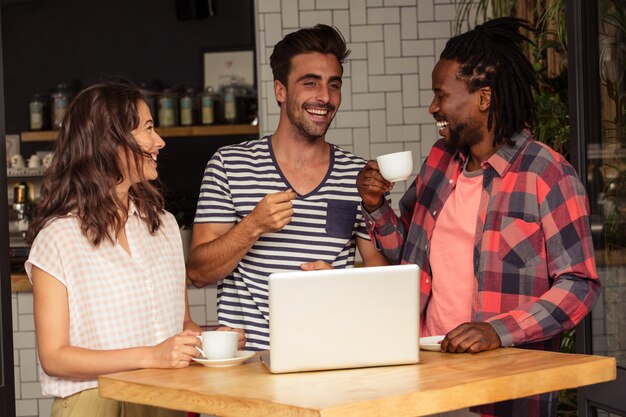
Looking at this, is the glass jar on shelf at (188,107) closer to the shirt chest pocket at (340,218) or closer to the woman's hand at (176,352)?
the shirt chest pocket at (340,218)

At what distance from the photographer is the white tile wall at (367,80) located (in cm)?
466

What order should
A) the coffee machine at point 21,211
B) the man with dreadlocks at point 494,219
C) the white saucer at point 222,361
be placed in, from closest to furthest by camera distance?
the white saucer at point 222,361 < the man with dreadlocks at point 494,219 < the coffee machine at point 21,211

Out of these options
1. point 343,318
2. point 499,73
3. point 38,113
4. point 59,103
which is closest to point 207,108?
point 59,103

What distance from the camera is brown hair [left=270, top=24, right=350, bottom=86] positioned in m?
2.94

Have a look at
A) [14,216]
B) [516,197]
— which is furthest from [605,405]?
[14,216]

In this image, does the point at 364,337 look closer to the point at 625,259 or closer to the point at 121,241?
the point at 121,241

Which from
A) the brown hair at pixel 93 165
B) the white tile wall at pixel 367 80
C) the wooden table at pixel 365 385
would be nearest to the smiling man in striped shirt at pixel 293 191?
the brown hair at pixel 93 165

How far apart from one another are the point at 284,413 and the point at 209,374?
0.38m

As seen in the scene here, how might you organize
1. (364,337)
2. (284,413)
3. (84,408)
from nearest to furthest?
(284,413), (364,337), (84,408)

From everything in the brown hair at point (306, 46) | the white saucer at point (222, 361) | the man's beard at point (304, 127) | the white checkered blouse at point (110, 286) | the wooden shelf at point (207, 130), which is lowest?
the white saucer at point (222, 361)

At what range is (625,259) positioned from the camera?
107 inches

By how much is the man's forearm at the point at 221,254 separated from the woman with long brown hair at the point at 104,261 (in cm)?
21

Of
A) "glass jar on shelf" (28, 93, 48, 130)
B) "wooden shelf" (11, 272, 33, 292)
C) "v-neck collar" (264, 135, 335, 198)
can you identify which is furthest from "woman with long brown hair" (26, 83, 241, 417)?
"glass jar on shelf" (28, 93, 48, 130)

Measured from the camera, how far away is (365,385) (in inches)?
72.7
